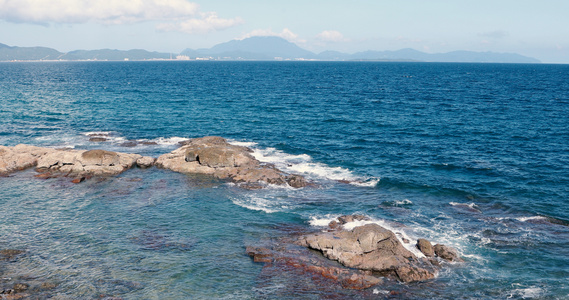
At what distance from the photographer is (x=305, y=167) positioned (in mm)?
Result: 53531

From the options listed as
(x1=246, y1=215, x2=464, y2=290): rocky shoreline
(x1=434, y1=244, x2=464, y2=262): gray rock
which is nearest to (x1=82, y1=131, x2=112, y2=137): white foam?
(x1=246, y1=215, x2=464, y2=290): rocky shoreline

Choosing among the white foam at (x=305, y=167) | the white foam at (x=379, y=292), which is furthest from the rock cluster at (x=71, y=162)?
the white foam at (x=379, y=292)

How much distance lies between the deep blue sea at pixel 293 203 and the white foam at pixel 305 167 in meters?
0.27

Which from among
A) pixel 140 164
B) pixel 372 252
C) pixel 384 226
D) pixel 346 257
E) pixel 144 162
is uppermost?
pixel 144 162

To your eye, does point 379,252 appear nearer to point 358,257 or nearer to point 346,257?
point 358,257

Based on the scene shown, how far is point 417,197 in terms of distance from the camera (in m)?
43.7

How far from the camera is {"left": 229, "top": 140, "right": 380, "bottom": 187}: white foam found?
48.9 metres

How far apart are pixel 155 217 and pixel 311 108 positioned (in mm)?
63342

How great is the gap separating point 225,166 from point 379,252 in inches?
1039

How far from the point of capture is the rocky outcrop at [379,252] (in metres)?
28.6

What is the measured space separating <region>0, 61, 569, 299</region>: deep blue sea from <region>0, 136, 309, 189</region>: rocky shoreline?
5.80 ft

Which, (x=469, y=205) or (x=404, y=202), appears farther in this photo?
(x=404, y=202)

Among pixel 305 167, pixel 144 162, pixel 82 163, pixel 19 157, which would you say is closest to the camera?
pixel 82 163

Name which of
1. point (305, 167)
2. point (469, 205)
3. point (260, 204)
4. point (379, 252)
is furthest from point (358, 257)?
point (305, 167)
